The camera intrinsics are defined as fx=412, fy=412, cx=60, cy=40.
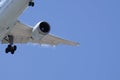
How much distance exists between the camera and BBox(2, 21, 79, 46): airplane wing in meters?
32.1

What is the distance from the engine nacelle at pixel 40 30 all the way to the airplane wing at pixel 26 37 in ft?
3.97

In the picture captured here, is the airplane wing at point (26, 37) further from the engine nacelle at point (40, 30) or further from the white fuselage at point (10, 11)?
the white fuselage at point (10, 11)

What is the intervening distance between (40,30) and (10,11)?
12.1 ft

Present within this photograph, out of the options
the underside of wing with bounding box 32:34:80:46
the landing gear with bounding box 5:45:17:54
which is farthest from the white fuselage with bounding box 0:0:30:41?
the underside of wing with bounding box 32:34:80:46

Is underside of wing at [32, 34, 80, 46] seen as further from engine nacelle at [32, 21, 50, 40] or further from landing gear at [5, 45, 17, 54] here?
engine nacelle at [32, 21, 50, 40]

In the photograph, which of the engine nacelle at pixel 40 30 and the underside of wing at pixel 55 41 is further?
the underside of wing at pixel 55 41

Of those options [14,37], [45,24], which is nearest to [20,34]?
[14,37]

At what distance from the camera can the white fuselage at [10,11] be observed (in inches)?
1076

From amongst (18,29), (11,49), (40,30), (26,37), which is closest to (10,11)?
(40,30)

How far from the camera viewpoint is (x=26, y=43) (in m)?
33.9

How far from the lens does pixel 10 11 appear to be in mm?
27594

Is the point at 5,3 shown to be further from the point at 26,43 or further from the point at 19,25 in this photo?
the point at 26,43

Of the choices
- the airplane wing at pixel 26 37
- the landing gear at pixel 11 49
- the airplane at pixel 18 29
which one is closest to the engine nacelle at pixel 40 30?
the airplane at pixel 18 29

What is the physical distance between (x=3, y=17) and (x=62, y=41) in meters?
7.74
